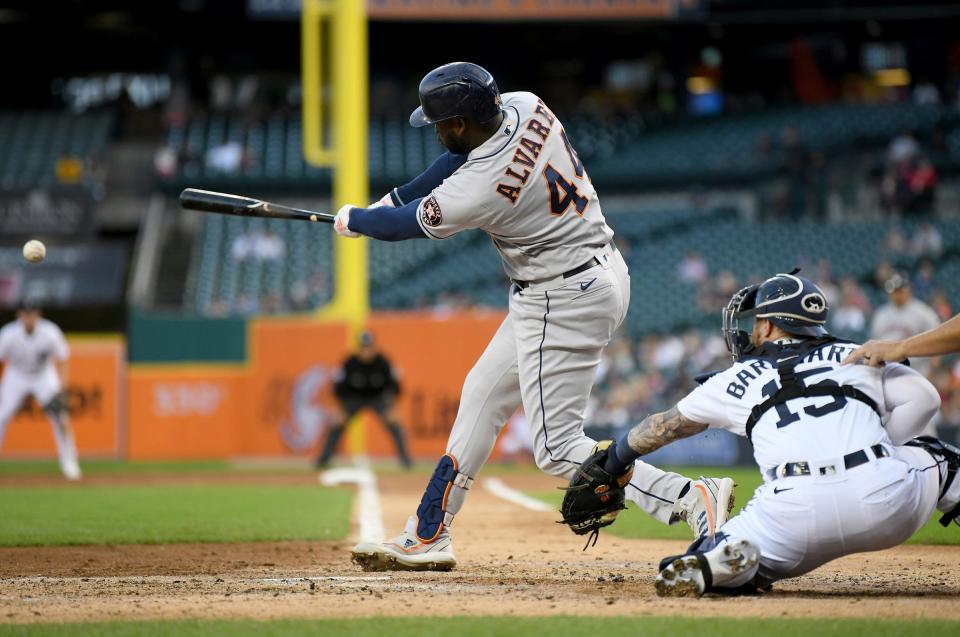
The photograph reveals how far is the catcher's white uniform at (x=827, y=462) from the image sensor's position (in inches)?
181

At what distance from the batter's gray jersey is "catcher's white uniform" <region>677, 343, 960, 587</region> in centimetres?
99

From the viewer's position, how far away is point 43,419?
1934 cm

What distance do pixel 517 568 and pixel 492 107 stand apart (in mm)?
2117

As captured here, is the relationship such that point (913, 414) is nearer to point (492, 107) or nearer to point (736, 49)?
point (492, 107)

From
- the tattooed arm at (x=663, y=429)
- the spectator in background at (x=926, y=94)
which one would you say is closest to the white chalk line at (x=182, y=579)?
the tattooed arm at (x=663, y=429)

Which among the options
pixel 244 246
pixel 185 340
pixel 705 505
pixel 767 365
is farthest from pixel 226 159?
pixel 767 365

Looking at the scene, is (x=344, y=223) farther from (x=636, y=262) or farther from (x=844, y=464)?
(x=636, y=262)

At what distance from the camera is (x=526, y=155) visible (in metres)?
5.29

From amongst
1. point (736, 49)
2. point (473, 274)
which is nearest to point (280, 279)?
point (473, 274)

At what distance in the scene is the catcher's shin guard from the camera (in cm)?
490

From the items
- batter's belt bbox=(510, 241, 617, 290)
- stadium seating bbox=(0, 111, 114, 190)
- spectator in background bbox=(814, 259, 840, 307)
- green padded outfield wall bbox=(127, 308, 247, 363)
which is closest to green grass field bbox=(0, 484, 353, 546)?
batter's belt bbox=(510, 241, 617, 290)

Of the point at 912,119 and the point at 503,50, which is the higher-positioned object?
the point at 503,50

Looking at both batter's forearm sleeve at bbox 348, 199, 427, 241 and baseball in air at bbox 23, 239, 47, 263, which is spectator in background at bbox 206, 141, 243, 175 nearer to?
baseball in air at bbox 23, 239, 47, 263

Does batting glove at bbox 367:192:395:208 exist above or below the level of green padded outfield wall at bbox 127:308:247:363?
below
